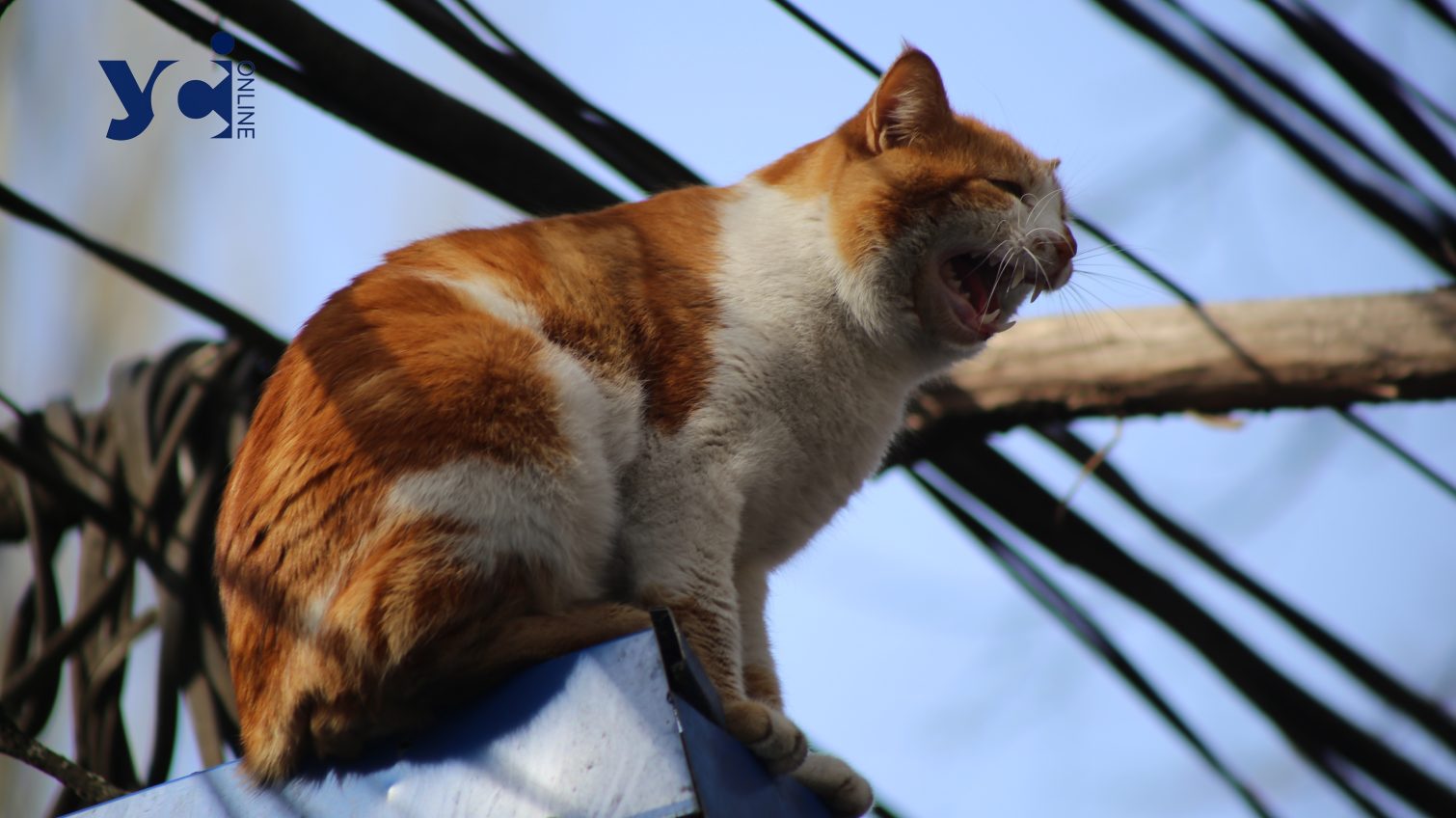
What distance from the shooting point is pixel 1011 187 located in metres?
2.49

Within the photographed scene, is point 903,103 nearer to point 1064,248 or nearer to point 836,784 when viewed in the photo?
point 1064,248

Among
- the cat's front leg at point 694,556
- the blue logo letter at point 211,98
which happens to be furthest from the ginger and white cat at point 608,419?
the blue logo letter at point 211,98

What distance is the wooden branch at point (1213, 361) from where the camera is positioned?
9.78 ft

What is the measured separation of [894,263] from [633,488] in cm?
72

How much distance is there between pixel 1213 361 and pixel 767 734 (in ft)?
6.17

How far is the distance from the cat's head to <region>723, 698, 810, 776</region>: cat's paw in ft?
2.61

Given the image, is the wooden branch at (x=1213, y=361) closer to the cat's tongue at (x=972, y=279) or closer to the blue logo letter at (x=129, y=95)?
the cat's tongue at (x=972, y=279)

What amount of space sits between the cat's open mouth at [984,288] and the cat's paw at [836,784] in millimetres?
884

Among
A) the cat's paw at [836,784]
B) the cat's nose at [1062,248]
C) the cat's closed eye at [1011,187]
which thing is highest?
the cat's closed eye at [1011,187]

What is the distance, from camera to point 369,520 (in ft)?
5.45

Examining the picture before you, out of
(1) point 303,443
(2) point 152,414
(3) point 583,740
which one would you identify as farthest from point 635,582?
(2) point 152,414

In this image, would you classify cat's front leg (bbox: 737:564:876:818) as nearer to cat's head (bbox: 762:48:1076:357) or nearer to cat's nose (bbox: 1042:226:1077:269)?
cat's head (bbox: 762:48:1076:357)

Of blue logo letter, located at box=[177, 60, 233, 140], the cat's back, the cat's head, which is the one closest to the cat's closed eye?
the cat's head

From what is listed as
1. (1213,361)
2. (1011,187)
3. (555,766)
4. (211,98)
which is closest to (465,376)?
A: (555,766)
